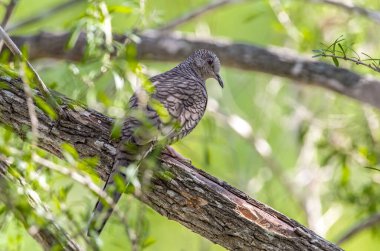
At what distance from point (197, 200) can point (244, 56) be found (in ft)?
9.37

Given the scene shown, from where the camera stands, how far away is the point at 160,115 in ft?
11.8

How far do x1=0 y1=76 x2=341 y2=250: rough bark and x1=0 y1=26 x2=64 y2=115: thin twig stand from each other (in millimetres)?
142

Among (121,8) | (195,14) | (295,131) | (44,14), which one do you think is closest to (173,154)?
(121,8)

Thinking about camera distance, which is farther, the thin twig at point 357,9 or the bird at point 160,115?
the thin twig at point 357,9

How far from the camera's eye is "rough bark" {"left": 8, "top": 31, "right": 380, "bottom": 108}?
20.7ft

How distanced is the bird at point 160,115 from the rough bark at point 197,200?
0.46ft

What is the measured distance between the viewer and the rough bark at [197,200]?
3.95m

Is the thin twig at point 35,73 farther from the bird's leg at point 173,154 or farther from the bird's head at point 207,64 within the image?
the bird's head at point 207,64

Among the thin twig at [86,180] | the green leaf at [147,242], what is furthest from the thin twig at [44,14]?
the thin twig at [86,180]

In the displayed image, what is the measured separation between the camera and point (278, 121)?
9703 millimetres

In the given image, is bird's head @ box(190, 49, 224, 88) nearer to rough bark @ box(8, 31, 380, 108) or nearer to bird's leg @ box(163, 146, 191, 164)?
rough bark @ box(8, 31, 380, 108)

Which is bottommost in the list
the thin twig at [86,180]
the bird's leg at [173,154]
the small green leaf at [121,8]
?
the thin twig at [86,180]

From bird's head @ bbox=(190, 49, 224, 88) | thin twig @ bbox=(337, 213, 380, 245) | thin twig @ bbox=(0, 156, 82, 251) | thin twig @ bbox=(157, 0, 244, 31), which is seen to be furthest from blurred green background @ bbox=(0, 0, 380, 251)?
thin twig @ bbox=(0, 156, 82, 251)

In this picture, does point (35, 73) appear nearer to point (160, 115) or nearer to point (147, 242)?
point (160, 115)
